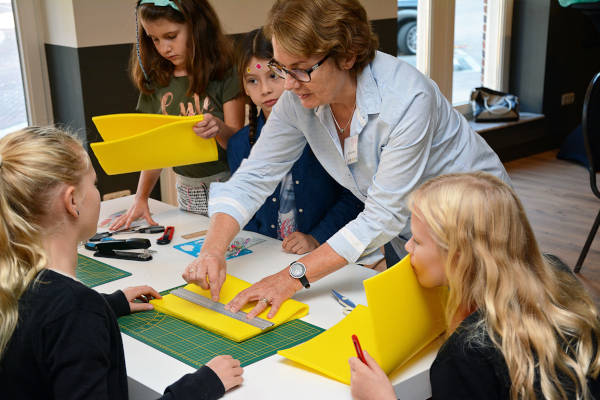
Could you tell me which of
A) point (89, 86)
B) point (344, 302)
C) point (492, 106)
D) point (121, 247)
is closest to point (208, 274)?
point (344, 302)

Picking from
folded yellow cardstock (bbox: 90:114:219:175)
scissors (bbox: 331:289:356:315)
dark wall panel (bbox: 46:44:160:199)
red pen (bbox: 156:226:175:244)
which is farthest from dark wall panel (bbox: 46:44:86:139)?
scissors (bbox: 331:289:356:315)

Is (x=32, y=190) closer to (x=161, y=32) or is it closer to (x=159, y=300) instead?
(x=159, y=300)

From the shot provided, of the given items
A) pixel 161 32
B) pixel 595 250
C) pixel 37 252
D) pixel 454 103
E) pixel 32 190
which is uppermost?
pixel 161 32

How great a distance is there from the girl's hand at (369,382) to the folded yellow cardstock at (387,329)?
0.14 ft

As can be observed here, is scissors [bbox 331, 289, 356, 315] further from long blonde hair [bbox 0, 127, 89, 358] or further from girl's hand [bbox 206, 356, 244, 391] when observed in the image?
long blonde hair [bbox 0, 127, 89, 358]

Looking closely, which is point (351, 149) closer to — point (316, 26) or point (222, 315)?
point (316, 26)

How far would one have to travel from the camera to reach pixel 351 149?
1.88 m

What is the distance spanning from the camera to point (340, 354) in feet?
4.74

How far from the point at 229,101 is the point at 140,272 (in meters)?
0.84

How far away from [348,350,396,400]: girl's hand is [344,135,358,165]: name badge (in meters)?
0.70

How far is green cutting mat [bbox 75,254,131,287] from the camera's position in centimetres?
190

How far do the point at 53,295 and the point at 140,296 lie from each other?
0.60m

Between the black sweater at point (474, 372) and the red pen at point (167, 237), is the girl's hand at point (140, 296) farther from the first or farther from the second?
the black sweater at point (474, 372)

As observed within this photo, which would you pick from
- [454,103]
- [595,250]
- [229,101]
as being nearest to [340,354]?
[229,101]
